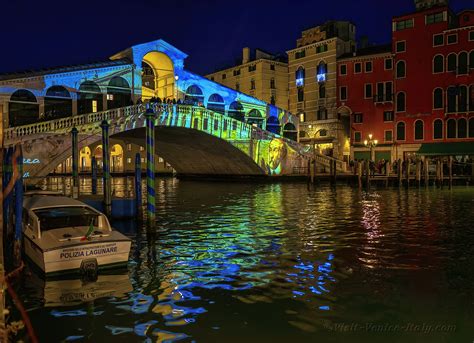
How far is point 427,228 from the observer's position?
1252cm

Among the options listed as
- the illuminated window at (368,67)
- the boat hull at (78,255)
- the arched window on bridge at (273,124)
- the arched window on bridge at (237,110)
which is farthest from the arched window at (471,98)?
the boat hull at (78,255)

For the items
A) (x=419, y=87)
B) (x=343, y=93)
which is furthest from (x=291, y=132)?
(x=419, y=87)

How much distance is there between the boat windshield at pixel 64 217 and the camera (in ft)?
28.1

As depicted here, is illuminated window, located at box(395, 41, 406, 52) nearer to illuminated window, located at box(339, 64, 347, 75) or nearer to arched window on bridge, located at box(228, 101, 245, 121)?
illuminated window, located at box(339, 64, 347, 75)

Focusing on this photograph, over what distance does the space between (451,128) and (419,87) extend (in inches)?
173

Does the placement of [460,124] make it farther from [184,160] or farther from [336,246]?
[336,246]

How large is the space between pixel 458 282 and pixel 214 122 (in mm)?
24332

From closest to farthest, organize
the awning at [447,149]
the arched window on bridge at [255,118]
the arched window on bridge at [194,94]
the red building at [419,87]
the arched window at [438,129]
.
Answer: the awning at [447,149]
the arched window on bridge at [194,94]
the red building at [419,87]
the arched window at [438,129]
the arched window on bridge at [255,118]

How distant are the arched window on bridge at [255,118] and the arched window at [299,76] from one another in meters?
8.21

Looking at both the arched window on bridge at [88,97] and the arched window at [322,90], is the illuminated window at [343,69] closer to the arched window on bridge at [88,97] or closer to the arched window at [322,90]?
the arched window at [322,90]

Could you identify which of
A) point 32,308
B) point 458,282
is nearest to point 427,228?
point 458,282

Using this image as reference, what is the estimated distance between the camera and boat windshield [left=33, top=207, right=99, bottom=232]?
8.57m

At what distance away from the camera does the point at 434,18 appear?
119 ft

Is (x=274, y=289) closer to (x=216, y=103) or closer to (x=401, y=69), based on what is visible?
(x=216, y=103)
